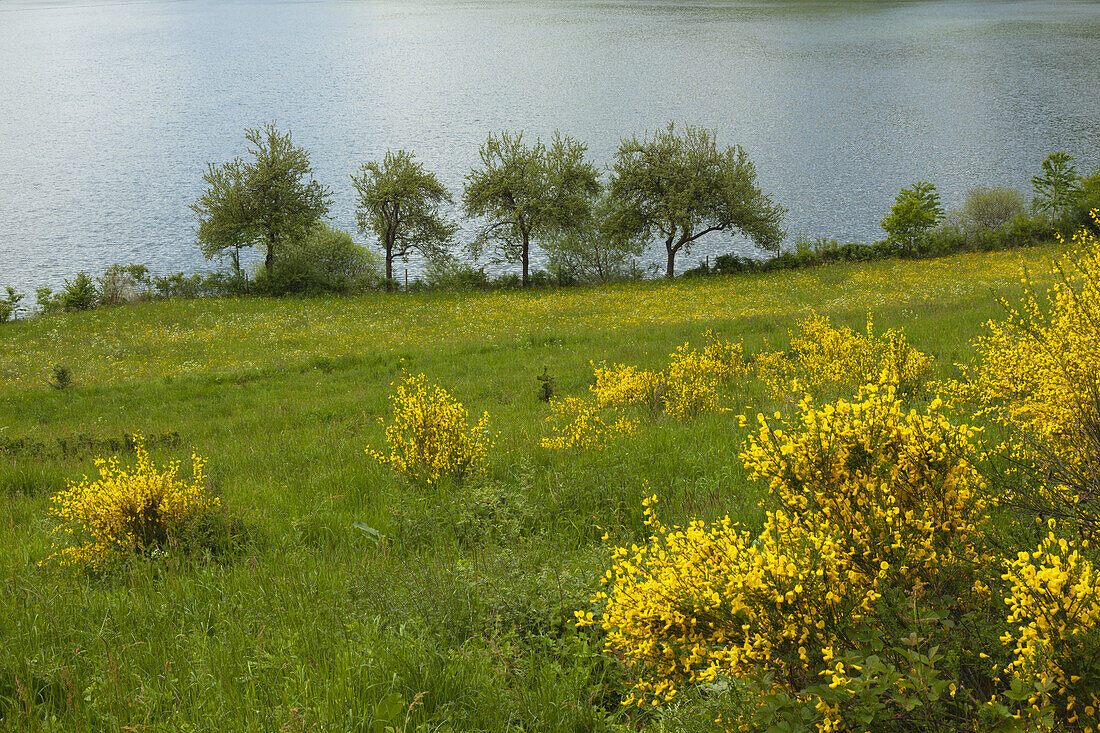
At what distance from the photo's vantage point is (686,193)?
48.5 meters

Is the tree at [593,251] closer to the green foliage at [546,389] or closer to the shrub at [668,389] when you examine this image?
the green foliage at [546,389]

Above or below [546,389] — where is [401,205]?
above

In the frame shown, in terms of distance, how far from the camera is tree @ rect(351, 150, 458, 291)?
47531mm

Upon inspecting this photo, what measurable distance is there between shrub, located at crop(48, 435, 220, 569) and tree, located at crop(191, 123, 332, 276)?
4218cm

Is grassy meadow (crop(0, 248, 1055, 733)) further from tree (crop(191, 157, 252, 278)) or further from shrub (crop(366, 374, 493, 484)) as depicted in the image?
tree (crop(191, 157, 252, 278))

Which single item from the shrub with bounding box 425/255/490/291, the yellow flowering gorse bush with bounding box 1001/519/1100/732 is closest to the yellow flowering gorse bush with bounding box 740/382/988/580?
the yellow flowering gorse bush with bounding box 1001/519/1100/732

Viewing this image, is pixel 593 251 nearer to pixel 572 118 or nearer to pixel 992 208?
pixel 992 208

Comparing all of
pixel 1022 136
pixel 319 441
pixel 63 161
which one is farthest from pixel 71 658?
pixel 63 161

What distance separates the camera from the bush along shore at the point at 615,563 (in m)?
2.51

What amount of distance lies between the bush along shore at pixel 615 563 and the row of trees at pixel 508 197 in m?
37.9

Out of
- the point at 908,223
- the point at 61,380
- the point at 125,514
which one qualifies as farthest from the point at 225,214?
the point at 908,223

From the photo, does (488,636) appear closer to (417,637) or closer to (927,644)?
(417,637)

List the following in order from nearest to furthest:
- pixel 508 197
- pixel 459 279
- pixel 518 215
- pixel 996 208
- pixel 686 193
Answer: pixel 459 279
pixel 686 193
pixel 518 215
pixel 508 197
pixel 996 208

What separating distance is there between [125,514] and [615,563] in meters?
4.77
